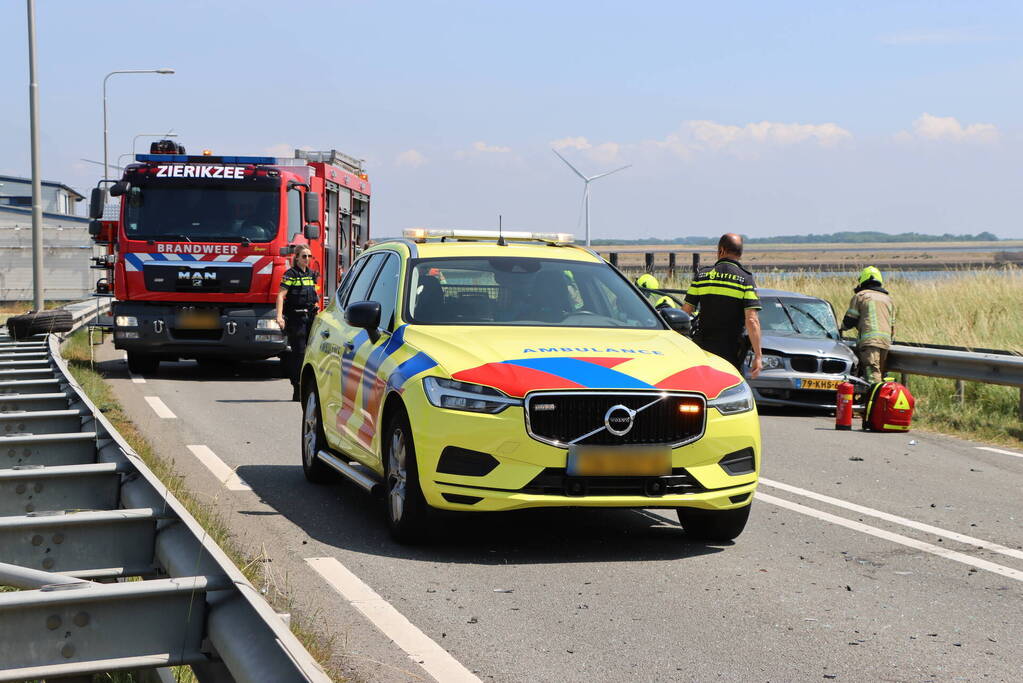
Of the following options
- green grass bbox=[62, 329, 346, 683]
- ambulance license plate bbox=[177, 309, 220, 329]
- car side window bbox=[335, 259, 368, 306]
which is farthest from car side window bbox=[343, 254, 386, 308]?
ambulance license plate bbox=[177, 309, 220, 329]

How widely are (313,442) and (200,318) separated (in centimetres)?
907

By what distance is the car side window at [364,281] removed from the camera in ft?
29.8

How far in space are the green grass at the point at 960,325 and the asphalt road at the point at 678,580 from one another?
139 inches

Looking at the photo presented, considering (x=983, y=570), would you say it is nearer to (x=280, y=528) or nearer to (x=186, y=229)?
(x=280, y=528)

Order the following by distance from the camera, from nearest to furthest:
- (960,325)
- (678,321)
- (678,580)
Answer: (678,580) → (678,321) → (960,325)

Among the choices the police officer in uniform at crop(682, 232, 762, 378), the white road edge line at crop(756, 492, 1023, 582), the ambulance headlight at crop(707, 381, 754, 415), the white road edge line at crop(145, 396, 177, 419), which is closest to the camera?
the white road edge line at crop(756, 492, 1023, 582)

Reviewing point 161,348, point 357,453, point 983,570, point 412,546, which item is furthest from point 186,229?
point 983,570

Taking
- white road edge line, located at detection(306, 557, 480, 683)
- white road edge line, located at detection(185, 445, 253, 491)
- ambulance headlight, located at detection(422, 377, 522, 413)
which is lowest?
white road edge line, located at detection(185, 445, 253, 491)

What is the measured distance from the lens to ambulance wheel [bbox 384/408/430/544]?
6.88 metres

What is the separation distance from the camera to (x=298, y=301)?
15.4 metres

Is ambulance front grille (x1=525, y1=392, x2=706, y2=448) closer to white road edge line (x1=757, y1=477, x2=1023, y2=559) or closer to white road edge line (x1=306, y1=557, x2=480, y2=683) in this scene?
white road edge line (x1=306, y1=557, x2=480, y2=683)

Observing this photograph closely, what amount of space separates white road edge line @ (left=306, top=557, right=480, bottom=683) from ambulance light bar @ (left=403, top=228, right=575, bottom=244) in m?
2.89

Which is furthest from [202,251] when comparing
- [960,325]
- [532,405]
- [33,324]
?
[532,405]

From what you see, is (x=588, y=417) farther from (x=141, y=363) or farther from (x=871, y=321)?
(x=141, y=363)
